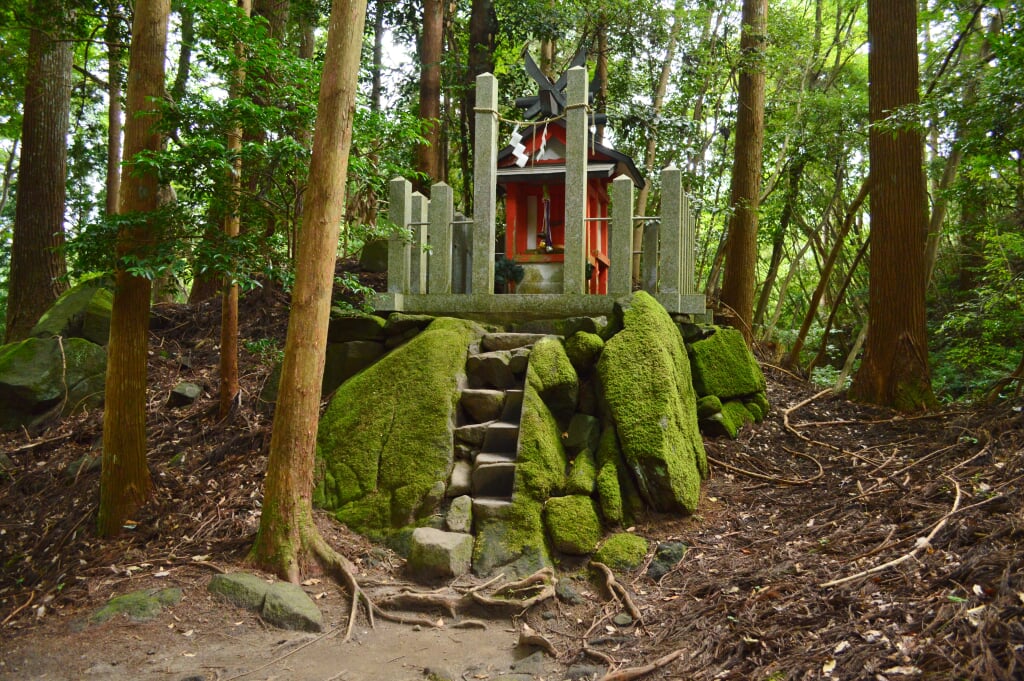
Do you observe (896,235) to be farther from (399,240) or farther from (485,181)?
(399,240)

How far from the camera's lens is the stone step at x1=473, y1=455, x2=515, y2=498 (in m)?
5.18

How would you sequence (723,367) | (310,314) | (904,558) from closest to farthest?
(904,558) → (310,314) → (723,367)

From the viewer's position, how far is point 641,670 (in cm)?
339

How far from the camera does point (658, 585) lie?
4426 mm

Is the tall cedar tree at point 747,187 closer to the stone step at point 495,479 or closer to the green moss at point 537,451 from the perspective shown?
the green moss at point 537,451

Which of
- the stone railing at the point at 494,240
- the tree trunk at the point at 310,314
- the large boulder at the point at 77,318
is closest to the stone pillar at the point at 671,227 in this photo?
the stone railing at the point at 494,240

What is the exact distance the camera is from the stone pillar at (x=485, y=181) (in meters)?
6.65

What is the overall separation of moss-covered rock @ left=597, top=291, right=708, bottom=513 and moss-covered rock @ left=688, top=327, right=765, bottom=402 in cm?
63

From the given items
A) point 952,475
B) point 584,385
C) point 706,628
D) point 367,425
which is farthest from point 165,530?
point 952,475

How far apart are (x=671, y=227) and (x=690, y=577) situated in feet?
11.4

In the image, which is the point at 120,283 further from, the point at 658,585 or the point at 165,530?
the point at 658,585

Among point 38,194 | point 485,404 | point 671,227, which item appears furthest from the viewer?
point 38,194

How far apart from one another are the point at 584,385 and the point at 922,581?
3045mm

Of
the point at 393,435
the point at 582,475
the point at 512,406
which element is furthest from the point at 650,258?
the point at 393,435
